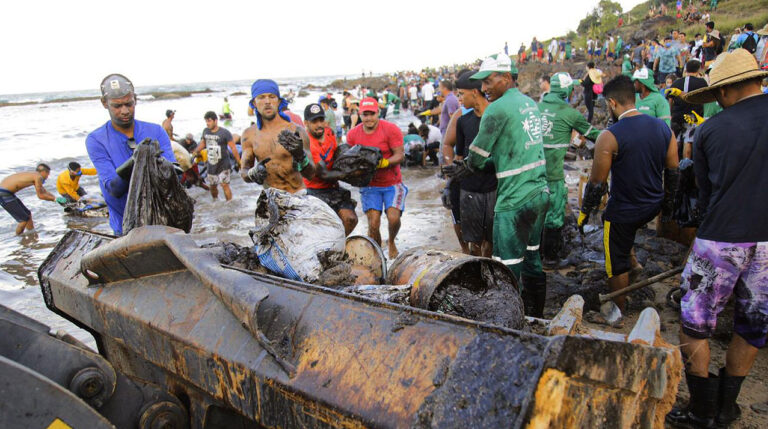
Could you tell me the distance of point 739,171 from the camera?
2.31 m

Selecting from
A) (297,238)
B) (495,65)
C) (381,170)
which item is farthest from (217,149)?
(297,238)

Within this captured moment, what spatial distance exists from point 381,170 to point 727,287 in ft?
11.7

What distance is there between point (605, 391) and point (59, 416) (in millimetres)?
1529

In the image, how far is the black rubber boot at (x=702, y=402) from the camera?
251 cm

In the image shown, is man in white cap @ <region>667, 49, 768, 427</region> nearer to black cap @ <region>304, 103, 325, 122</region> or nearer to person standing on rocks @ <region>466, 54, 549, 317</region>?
person standing on rocks @ <region>466, 54, 549, 317</region>

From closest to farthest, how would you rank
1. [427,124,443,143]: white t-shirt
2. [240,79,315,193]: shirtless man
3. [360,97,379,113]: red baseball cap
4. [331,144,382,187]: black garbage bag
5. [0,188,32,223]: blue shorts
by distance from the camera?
[240,79,315,193]: shirtless man
[331,144,382,187]: black garbage bag
[360,97,379,113]: red baseball cap
[0,188,32,223]: blue shorts
[427,124,443,143]: white t-shirt

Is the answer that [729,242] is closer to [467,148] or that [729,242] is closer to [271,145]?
[467,148]

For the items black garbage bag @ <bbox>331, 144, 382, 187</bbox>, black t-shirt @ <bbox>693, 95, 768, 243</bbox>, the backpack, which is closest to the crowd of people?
black t-shirt @ <bbox>693, 95, 768, 243</bbox>

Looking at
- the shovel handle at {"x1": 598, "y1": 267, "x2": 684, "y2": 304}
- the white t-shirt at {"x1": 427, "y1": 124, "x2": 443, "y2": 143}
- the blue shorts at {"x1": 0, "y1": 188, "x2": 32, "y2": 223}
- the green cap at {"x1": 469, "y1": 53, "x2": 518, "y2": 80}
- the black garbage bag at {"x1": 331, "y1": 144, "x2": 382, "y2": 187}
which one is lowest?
the shovel handle at {"x1": 598, "y1": 267, "x2": 684, "y2": 304}

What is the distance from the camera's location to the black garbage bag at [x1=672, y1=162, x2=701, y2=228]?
3.64m

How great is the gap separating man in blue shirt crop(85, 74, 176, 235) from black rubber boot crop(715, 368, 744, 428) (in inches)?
150

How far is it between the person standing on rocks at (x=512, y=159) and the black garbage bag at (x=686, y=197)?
4.37 feet

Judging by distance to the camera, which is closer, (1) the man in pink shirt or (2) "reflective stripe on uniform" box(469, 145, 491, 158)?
(2) "reflective stripe on uniform" box(469, 145, 491, 158)

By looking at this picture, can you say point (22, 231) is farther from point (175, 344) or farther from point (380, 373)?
point (380, 373)
